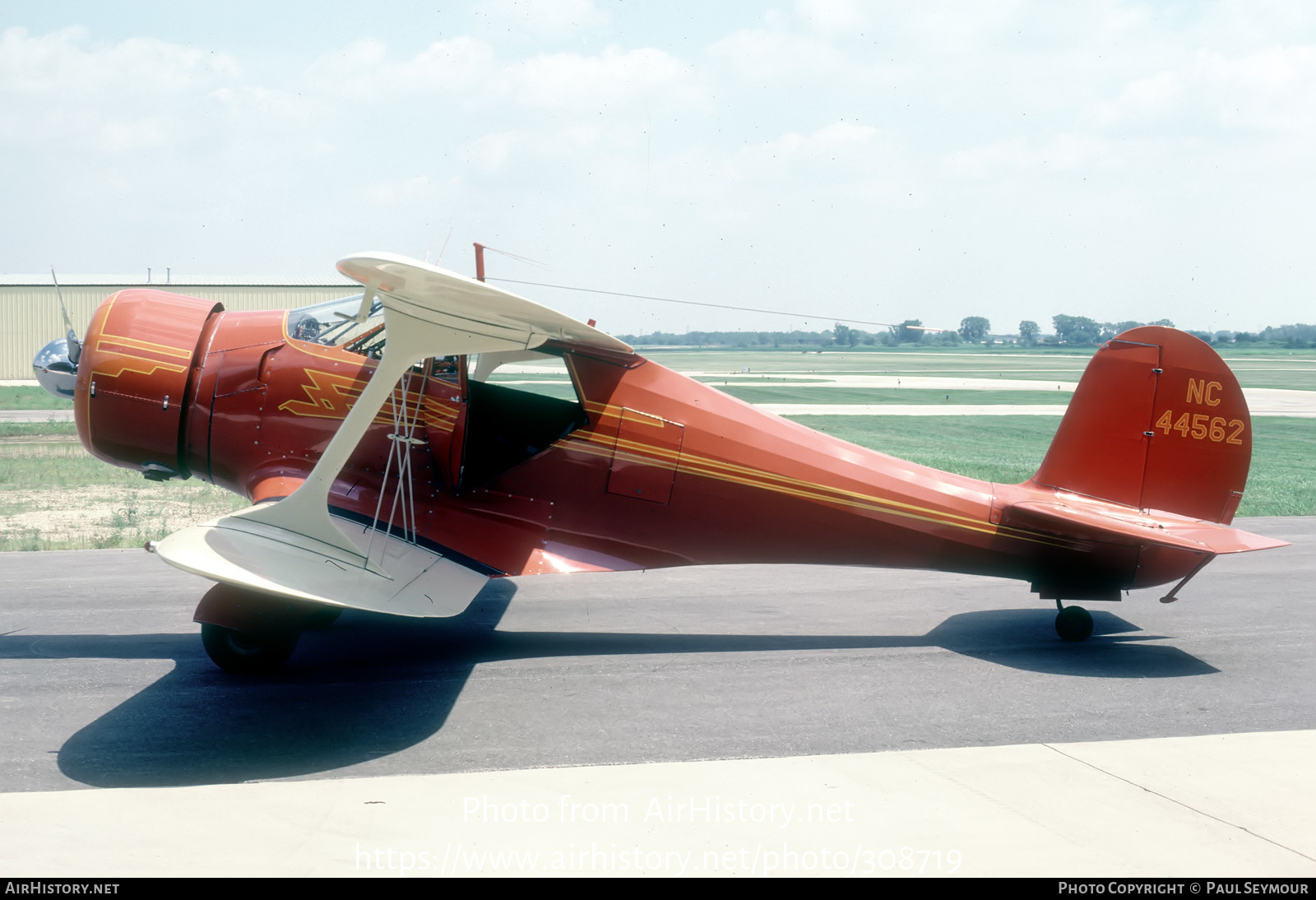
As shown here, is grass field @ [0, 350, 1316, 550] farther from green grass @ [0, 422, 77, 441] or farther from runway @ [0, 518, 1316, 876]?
runway @ [0, 518, 1316, 876]

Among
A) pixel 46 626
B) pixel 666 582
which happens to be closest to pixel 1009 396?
pixel 666 582

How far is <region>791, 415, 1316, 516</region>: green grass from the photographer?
17.3 metres

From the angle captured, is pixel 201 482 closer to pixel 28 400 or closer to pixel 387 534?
pixel 387 534

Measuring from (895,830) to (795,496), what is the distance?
137 inches

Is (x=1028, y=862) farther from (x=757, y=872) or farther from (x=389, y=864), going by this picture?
→ (x=389, y=864)

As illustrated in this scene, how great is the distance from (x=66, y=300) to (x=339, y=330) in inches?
1636

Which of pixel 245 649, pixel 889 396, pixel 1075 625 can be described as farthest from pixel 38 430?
pixel 889 396

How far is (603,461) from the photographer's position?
7730 millimetres

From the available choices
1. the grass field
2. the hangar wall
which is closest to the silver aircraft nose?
the grass field

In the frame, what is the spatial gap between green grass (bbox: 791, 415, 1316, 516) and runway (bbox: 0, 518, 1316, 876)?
305 inches

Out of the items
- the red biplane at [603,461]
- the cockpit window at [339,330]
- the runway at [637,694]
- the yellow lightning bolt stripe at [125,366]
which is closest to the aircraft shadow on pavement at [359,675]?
the runway at [637,694]

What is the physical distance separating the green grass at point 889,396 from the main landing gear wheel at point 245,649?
111 ft

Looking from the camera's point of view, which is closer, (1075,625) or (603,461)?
(603,461)

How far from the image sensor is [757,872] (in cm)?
420
